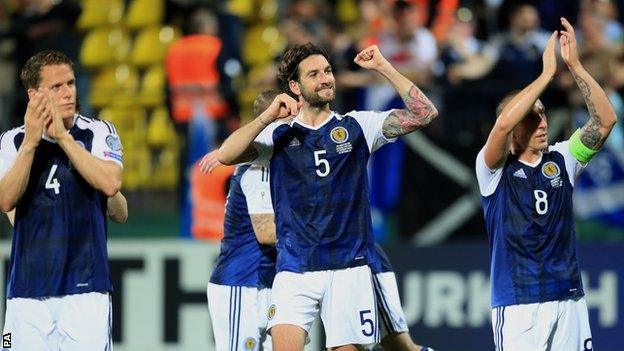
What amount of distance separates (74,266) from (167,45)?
9.43 meters

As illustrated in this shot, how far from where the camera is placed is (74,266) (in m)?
8.03

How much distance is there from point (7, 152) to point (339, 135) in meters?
2.04

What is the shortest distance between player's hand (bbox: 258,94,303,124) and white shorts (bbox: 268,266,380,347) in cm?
99

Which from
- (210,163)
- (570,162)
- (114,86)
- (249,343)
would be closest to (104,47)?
Answer: (114,86)

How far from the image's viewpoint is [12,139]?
324 inches

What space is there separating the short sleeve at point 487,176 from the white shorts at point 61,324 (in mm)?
2503

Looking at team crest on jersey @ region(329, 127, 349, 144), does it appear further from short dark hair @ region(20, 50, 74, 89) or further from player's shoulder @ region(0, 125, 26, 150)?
player's shoulder @ region(0, 125, 26, 150)

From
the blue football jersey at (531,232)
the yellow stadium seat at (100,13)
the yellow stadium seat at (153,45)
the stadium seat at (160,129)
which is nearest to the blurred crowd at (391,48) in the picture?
the yellow stadium seat at (153,45)

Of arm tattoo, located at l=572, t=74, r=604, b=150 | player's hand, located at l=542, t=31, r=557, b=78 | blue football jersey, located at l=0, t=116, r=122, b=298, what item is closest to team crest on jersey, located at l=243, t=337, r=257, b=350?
blue football jersey, located at l=0, t=116, r=122, b=298

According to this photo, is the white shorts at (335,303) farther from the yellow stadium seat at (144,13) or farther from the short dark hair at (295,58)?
the yellow stadium seat at (144,13)

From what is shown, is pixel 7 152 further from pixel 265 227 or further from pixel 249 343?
pixel 249 343

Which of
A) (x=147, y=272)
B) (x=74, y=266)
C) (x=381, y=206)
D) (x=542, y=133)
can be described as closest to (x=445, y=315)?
(x=381, y=206)

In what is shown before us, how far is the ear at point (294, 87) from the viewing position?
28.8 ft

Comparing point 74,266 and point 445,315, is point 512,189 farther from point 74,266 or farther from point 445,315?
point 445,315
